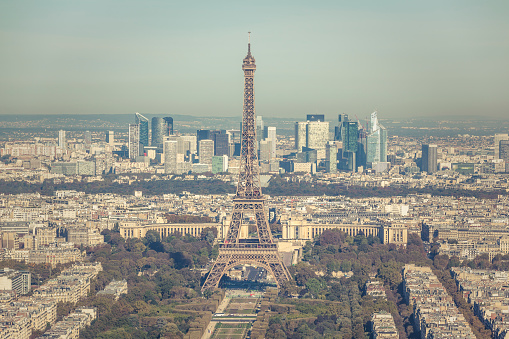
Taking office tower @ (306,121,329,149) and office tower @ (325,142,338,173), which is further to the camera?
office tower @ (306,121,329,149)

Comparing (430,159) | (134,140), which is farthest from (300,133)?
(430,159)

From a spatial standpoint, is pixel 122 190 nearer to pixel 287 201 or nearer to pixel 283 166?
pixel 287 201

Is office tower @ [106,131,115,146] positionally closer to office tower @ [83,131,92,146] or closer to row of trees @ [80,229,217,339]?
office tower @ [83,131,92,146]

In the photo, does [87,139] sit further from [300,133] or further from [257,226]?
[257,226]

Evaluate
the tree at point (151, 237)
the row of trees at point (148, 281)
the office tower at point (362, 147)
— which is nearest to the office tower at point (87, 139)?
the office tower at point (362, 147)

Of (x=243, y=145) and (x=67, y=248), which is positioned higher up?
(x=243, y=145)

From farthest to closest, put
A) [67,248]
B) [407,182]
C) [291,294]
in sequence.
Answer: [407,182] < [67,248] < [291,294]

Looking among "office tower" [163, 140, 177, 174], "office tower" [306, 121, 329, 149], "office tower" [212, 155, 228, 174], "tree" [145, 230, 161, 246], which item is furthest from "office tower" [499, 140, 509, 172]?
"tree" [145, 230, 161, 246]

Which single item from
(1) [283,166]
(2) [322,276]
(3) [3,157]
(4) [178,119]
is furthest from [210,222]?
(4) [178,119]
